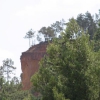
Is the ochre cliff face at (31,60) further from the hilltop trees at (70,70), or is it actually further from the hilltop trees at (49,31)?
the hilltop trees at (70,70)

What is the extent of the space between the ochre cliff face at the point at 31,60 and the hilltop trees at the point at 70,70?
34.3 m

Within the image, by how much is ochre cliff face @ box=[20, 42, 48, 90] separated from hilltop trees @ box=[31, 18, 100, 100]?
112ft

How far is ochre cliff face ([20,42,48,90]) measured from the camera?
43.4m

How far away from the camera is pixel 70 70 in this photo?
8.47 meters

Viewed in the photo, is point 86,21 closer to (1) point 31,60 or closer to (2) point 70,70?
(1) point 31,60

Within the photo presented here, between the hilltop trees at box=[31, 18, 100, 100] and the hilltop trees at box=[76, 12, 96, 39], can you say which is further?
the hilltop trees at box=[76, 12, 96, 39]

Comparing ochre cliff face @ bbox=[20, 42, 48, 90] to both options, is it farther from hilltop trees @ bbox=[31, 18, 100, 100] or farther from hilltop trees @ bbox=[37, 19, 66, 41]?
hilltop trees @ bbox=[31, 18, 100, 100]

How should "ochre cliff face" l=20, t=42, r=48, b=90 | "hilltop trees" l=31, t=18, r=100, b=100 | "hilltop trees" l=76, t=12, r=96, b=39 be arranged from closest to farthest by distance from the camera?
1. "hilltop trees" l=31, t=18, r=100, b=100
2. "ochre cliff face" l=20, t=42, r=48, b=90
3. "hilltop trees" l=76, t=12, r=96, b=39

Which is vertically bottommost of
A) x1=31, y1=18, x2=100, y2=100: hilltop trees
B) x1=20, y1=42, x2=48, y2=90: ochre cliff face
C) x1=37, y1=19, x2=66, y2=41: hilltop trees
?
x1=31, y1=18, x2=100, y2=100: hilltop trees

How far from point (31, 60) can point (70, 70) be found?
1390 inches

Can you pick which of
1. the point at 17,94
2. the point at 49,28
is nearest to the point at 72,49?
the point at 17,94

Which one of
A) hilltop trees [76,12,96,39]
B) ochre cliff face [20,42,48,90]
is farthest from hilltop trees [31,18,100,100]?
hilltop trees [76,12,96,39]

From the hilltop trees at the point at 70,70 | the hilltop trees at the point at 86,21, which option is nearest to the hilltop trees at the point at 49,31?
the hilltop trees at the point at 86,21

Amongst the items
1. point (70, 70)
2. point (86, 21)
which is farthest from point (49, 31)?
point (70, 70)
